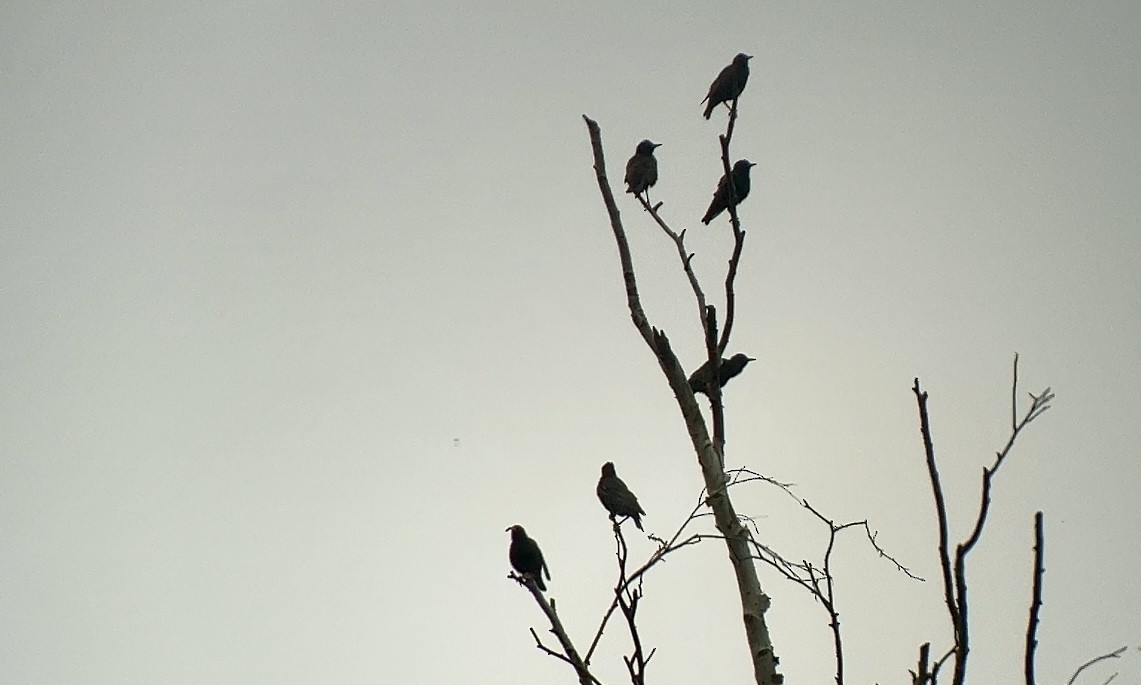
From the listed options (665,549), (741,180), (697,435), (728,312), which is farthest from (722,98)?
(665,549)

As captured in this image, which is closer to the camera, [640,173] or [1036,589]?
[1036,589]

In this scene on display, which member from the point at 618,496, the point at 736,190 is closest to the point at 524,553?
the point at 618,496

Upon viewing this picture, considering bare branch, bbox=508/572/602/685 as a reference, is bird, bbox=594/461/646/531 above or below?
above

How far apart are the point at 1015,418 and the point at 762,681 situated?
993 mm

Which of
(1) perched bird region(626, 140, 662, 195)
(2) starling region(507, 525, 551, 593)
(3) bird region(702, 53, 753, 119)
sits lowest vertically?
(2) starling region(507, 525, 551, 593)

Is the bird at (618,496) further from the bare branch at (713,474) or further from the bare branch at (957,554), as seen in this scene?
the bare branch at (957,554)

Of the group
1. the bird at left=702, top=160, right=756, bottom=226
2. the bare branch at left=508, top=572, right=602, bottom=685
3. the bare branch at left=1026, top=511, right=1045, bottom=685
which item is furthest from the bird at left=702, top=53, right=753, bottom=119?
the bare branch at left=1026, top=511, right=1045, bottom=685

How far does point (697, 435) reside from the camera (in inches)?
111

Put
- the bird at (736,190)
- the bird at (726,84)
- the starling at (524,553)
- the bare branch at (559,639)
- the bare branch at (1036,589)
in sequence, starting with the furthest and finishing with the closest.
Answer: the bird at (726,84)
the bird at (736,190)
the starling at (524,553)
the bare branch at (559,639)
the bare branch at (1036,589)

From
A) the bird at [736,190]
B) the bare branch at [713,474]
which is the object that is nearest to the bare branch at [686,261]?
the bare branch at [713,474]

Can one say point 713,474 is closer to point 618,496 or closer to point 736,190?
point 618,496

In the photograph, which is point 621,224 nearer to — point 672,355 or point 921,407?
point 672,355

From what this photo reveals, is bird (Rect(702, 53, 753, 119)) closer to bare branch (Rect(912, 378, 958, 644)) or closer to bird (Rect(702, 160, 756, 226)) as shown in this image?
bird (Rect(702, 160, 756, 226))

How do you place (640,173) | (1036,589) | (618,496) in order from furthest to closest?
(640,173), (618,496), (1036,589)
